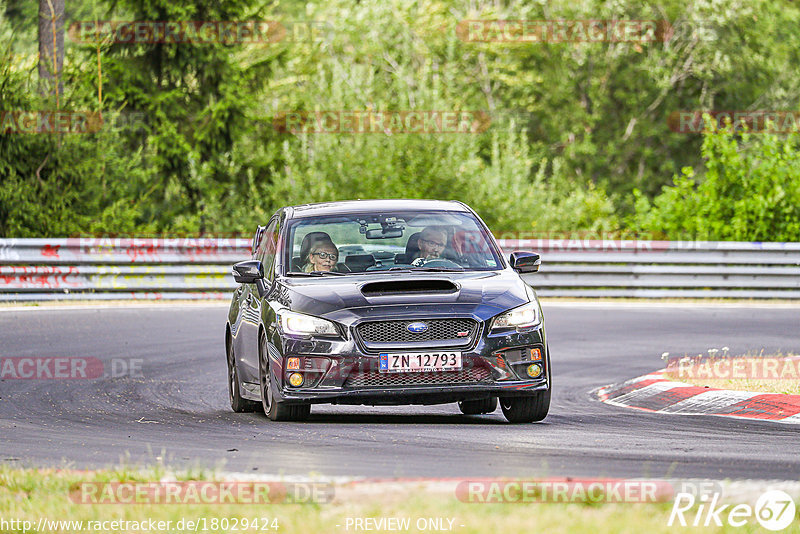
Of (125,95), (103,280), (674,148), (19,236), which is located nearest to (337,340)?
(103,280)

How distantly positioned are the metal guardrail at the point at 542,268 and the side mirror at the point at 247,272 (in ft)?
41.8

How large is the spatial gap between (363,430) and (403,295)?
0.96 meters

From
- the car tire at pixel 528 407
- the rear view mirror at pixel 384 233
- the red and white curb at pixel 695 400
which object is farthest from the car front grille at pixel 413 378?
the red and white curb at pixel 695 400

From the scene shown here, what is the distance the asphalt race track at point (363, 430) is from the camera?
7.54 meters

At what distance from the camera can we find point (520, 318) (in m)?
9.80

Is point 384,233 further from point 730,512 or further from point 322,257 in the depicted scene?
point 730,512

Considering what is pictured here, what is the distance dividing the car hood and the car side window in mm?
755

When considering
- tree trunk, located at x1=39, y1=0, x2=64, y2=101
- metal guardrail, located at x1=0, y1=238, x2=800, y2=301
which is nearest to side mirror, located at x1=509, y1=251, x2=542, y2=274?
metal guardrail, located at x1=0, y1=238, x2=800, y2=301

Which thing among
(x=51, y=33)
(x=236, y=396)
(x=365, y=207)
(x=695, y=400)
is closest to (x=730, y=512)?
(x=365, y=207)

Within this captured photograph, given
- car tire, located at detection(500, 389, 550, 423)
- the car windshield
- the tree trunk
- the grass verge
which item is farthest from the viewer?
the tree trunk

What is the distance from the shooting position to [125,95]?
35.1 m

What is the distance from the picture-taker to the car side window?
36.3 ft

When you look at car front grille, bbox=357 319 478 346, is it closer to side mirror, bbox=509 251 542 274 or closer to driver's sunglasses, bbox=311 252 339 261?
driver's sunglasses, bbox=311 252 339 261

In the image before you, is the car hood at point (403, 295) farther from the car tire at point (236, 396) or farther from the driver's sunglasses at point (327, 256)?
the car tire at point (236, 396)
